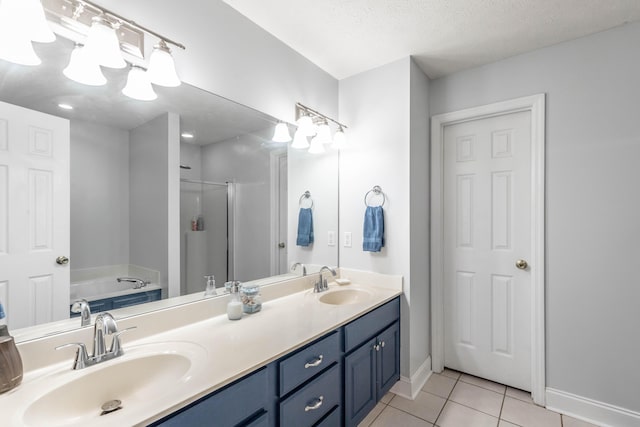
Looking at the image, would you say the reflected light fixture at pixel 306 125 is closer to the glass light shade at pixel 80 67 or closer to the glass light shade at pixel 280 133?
the glass light shade at pixel 280 133

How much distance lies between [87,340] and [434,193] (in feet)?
7.68

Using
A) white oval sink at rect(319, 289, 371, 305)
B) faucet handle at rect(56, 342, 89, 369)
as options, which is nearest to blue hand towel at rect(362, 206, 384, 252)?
white oval sink at rect(319, 289, 371, 305)

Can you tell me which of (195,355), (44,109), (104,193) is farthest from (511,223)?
(44,109)

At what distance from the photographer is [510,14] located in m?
1.71

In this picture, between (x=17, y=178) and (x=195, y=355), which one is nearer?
(x=17, y=178)

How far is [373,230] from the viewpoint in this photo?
2223 millimetres

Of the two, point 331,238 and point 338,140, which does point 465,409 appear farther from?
point 338,140

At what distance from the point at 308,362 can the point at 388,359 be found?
90 cm

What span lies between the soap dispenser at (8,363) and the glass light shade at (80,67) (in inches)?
32.7

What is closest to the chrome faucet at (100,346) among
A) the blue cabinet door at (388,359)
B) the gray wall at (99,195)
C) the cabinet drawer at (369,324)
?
the gray wall at (99,195)

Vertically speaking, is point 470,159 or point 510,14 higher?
point 510,14

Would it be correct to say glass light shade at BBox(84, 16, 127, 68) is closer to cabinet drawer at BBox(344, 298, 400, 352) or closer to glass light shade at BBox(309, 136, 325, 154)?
glass light shade at BBox(309, 136, 325, 154)

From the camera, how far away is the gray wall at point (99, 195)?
115 cm

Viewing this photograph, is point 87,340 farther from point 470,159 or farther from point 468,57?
point 468,57
